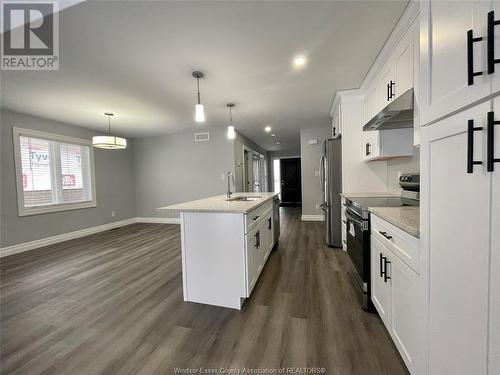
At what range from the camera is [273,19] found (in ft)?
5.68

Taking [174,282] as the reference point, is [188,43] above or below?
above

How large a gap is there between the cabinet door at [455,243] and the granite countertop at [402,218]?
0.10 meters

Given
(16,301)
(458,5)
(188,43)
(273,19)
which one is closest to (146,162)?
(16,301)

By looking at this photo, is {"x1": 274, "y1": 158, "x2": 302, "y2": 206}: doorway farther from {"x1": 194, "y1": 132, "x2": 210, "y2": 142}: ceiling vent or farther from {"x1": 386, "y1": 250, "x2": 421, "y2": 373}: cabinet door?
{"x1": 386, "y1": 250, "x2": 421, "y2": 373}: cabinet door

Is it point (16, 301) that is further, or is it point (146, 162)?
point (146, 162)

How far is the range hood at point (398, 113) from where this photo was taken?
5.41 feet

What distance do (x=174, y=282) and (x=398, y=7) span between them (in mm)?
3447

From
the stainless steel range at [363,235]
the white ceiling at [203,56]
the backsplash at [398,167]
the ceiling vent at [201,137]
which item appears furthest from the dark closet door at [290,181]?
the stainless steel range at [363,235]

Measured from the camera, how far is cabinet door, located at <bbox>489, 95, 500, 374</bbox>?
2.01ft

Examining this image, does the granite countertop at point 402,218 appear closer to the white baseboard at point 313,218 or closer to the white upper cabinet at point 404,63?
the white upper cabinet at point 404,63

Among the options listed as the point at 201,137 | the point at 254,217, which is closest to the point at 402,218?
the point at 254,217

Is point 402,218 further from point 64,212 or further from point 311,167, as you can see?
point 64,212

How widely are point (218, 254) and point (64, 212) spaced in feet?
14.7

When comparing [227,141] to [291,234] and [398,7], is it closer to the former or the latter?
Result: [291,234]
